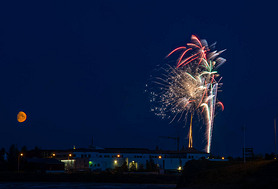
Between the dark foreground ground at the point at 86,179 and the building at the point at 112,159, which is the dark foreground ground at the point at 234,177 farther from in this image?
the building at the point at 112,159

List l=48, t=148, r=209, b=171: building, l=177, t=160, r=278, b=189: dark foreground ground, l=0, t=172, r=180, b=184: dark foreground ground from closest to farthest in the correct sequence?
1. l=177, t=160, r=278, b=189: dark foreground ground
2. l=0, t=172, r=180, b=184: dark foreground ground
3. l=48, t=148, r=209, b=171: building

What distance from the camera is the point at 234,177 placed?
4241cm

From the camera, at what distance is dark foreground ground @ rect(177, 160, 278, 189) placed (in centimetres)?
3572

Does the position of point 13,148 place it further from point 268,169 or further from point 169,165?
point 268,169

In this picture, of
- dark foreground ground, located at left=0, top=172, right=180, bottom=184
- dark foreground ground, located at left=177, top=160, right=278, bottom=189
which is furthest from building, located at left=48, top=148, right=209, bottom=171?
dark foreground ground, located at left=177, top=160, right=278, bottom=189

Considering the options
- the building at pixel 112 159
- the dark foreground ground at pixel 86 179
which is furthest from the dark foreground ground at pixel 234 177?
the building at pixel 112 159

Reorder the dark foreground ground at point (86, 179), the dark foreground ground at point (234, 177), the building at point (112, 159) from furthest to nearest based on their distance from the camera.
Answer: the building at point (112, 159) < the dark foreground ground at point (86, 179) < the dark foreground ground at point (234, 177)

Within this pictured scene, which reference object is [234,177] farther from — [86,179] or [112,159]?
[112,159]

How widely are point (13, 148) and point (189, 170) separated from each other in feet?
326

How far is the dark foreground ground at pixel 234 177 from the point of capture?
1406 inches

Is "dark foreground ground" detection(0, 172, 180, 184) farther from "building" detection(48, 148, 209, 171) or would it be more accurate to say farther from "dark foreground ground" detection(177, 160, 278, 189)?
"building" detection(48, 148, 209, 171)

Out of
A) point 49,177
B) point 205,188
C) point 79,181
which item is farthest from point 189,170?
point 49,177

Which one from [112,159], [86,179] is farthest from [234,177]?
[112,159]

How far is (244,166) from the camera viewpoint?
152ft
